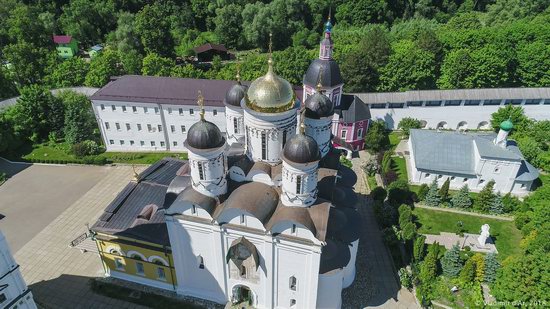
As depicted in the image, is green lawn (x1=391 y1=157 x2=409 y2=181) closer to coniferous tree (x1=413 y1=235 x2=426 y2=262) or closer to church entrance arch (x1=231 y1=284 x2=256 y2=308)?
coniferous tree (x1=413 y1=235 x2=426 y2=262)

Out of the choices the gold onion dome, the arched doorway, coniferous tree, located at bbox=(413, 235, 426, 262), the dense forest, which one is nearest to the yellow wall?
the gold onion dome

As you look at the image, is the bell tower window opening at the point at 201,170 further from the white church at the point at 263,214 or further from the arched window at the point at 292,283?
Result: the arched window at the point at 292,283

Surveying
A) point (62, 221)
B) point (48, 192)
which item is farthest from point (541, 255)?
point (48, 192)

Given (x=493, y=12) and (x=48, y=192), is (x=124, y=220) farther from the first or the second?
(x=493, y=12)

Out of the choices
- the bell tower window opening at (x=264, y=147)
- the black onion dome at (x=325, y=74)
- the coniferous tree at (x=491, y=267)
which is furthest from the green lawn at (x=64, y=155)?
the coniferous tree at (x=491, y=267)

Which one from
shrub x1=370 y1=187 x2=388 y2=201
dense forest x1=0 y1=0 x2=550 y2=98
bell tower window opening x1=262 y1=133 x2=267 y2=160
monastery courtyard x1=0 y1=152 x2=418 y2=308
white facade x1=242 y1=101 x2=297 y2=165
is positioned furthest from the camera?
dense forest x1=0 y1=0 x2=550 y2=98

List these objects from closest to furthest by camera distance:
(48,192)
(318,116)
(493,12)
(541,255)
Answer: (541,255)
(318,116)
(48,192)
(493,12)
